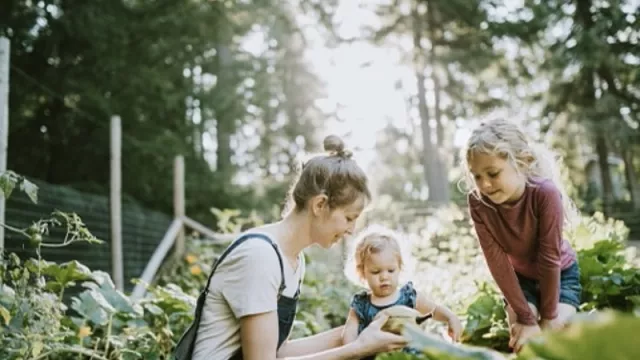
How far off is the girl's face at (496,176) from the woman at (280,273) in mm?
594

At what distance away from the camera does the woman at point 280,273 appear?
1.88 m

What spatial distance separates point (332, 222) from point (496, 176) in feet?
2.49

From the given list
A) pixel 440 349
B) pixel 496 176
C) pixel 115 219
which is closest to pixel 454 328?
pixel 496 176

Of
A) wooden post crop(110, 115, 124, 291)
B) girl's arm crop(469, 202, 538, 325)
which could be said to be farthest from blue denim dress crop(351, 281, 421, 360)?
wooden post crop(110, 115, 124, 291)

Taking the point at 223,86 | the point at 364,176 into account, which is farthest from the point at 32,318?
the point at 223,86

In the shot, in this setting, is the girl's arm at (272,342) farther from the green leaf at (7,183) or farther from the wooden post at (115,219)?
the wooden post at (115,219)

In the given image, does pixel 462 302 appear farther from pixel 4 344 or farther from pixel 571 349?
pixel 571 349

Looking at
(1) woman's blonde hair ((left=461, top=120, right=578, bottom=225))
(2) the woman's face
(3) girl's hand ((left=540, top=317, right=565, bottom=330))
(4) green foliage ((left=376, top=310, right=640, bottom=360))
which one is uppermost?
(1) woman's blonde hair ((left=461, top=120, right=578, bottom=225))

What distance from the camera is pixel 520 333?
2381 mm

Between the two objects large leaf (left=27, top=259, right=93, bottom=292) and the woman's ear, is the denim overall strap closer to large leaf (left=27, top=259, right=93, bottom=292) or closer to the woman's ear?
the woman's ear

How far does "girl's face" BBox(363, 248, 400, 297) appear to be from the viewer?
2510mm

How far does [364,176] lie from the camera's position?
6.83ft

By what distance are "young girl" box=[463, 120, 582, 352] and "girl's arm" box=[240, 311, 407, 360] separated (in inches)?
25.1

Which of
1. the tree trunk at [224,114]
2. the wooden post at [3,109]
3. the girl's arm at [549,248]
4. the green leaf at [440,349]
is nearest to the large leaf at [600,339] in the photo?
the green leaf at [440,349]
